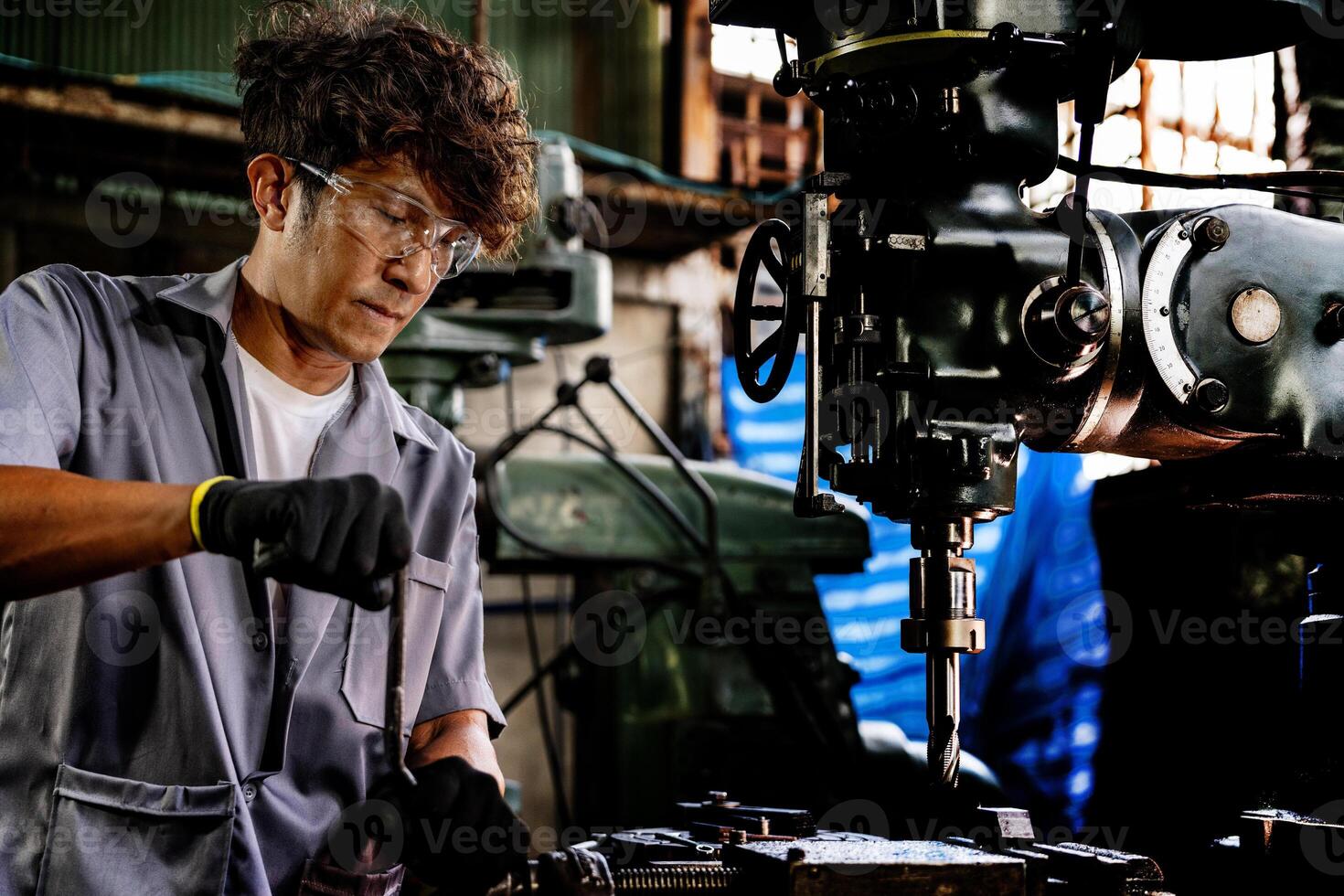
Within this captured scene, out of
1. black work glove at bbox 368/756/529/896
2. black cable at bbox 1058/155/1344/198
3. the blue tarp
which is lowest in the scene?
the blue tarp

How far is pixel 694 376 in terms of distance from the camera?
20.3 feet

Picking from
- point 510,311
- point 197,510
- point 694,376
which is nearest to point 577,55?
point 694,376

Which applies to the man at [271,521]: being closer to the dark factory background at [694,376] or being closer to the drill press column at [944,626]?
the drill press column at [944,626]

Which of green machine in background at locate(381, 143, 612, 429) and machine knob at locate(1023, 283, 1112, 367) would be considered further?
green machine in background at locate(381, 143, 612, 429)

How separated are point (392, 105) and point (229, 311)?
0.32m

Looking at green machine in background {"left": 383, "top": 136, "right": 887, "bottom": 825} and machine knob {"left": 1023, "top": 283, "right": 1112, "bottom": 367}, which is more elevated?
machine knob {"left": 1023, "top": 283, "right": 1112, "bottom": 367}

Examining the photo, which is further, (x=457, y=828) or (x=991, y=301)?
(x=991, y=301)

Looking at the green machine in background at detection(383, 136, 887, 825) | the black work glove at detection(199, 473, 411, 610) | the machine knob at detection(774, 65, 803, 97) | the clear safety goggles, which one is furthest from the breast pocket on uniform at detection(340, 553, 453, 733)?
the green machine in background at detection(383, 136, 887, 825)

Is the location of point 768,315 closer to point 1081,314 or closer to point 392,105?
point 1081,314

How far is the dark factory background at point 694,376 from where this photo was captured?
188cm

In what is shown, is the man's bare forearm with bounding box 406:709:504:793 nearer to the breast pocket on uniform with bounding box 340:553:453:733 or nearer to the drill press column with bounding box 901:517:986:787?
the breast pocket on uniform with bounding box 340:553:453:733

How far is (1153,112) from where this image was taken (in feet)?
8.00

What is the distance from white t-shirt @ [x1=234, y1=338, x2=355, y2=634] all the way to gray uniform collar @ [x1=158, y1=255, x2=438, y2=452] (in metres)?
0.06

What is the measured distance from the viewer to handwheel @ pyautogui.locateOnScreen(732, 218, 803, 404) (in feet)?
4.26
